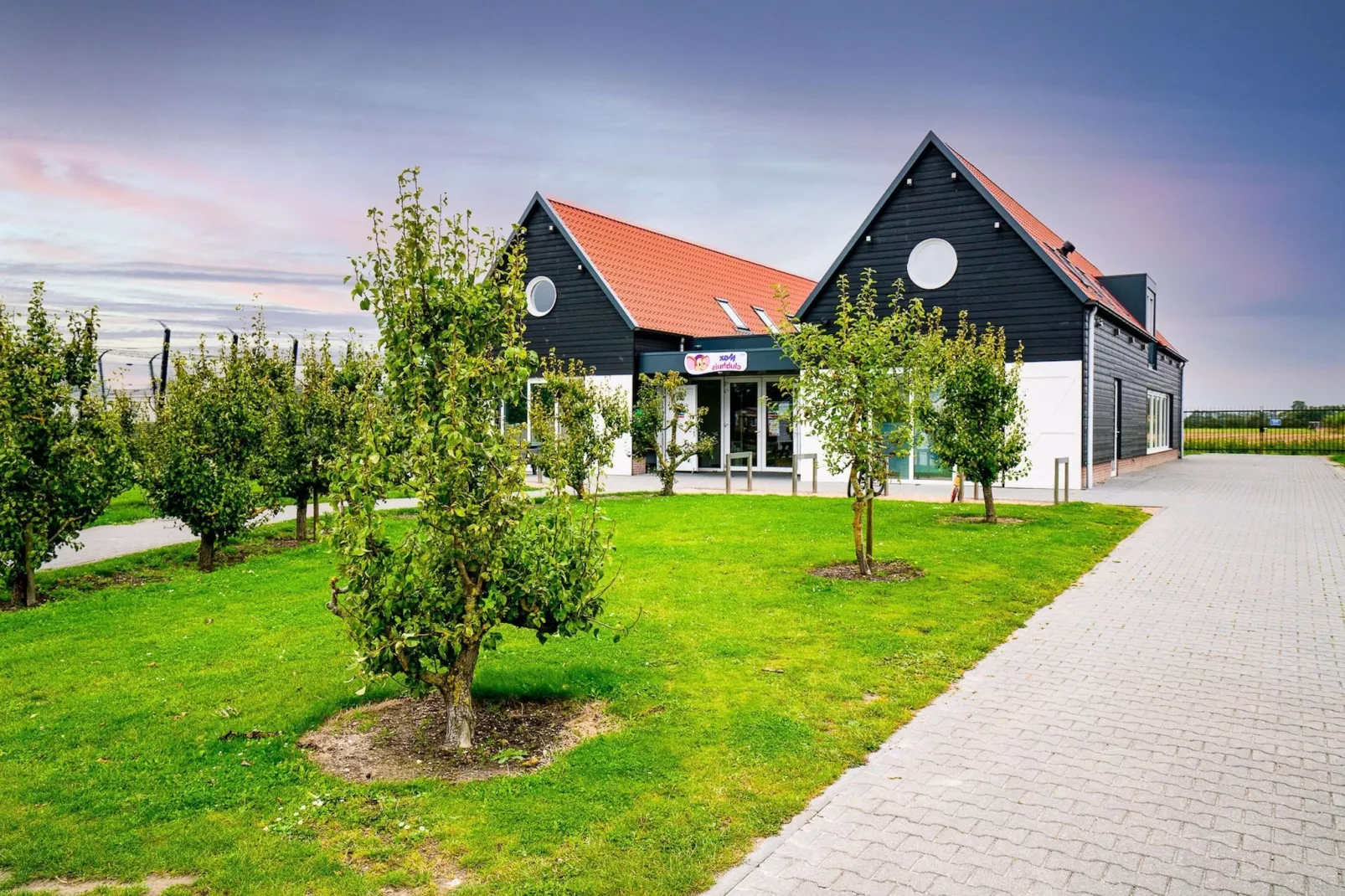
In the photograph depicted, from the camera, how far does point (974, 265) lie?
70.0 feet

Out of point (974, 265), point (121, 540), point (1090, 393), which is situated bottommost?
point (121, 540)

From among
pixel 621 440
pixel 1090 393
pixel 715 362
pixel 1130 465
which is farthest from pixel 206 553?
pixel 1130 465

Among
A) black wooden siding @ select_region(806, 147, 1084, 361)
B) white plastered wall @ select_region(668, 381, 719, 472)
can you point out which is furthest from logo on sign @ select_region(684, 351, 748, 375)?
black wooden siding @ select_region(806, 147, 1084, 361)

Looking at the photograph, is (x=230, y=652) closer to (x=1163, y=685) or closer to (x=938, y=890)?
(x=938, y=890)

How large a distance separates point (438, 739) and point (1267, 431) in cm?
5084

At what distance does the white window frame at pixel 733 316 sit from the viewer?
31016mm

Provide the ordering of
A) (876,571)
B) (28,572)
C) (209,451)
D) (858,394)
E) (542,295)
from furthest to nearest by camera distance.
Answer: (542,295) < (209,451) < (876,571) < (858,394) < (28,572)

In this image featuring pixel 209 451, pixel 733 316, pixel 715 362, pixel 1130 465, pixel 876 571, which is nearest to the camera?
pixel 876 571

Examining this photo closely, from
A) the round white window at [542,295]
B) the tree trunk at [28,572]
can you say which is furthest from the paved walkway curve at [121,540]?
the round white window at [542,295]

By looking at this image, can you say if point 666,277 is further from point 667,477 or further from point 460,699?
point 460,699

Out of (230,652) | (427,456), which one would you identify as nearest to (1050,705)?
(427,456)

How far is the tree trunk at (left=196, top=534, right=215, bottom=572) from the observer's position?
11711 millimetres

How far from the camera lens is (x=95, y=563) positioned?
39.3 ft

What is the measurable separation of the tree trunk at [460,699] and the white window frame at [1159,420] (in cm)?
3037
